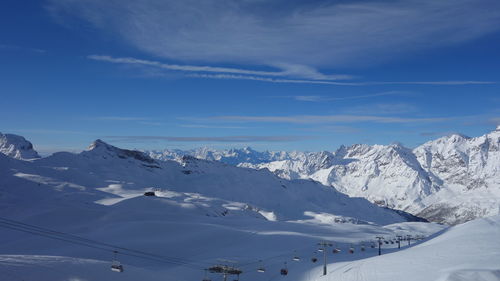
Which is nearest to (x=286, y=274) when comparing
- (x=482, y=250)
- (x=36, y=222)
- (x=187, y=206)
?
(x=482, y=250)

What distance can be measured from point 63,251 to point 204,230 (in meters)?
33.6

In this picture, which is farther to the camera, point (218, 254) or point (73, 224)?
point (73, 224)

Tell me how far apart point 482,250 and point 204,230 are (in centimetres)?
6356

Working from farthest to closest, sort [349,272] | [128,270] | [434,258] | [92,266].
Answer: [349,272] < [434,258] < [128,270] < [92,266]

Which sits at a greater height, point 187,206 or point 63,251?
point 187,206

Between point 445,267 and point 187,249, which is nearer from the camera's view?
point 445,267

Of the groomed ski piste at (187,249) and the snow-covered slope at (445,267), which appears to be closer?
the snow-covered slope at (445,267)

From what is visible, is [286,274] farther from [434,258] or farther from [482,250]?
[482,250]

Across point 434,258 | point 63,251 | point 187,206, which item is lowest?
point 63,251

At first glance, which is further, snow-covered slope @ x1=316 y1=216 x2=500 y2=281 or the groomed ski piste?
the groomed ski piste

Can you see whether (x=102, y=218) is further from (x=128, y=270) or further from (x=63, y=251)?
(x=128, y=270)

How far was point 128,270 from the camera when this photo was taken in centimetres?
4188

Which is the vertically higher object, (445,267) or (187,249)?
(445,267)

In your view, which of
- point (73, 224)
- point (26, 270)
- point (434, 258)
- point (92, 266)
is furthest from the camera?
point (73, 224)
